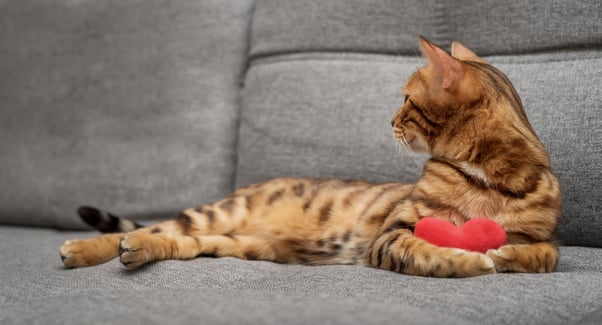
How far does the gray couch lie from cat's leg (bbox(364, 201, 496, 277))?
44 millimetres

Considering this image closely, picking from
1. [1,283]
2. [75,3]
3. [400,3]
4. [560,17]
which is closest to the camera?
[1,283]

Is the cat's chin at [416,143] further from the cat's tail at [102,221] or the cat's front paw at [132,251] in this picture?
the cat's tail at [102,221]

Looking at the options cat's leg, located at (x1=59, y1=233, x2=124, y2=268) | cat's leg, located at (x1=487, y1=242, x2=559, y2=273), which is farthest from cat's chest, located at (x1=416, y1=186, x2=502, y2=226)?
cat's leg, located at (x1=59, y1=233, x2=124, y2=268)

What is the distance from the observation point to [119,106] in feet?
8.38

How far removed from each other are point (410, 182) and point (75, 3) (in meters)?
1.52

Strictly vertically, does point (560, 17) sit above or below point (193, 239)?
above

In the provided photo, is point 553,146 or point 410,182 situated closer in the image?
point 553,146

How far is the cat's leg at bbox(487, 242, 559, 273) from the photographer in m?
1.38

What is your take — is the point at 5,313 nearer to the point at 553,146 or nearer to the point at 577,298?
the point at 577,298

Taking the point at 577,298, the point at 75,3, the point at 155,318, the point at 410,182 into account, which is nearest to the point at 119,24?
the point at 75,3

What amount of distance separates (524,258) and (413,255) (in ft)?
0.74

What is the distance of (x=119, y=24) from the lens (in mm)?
2605

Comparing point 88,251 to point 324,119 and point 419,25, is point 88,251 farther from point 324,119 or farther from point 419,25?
point 419,25

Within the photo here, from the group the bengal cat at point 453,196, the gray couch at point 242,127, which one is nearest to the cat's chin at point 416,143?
the bengal cat at point 453,196
